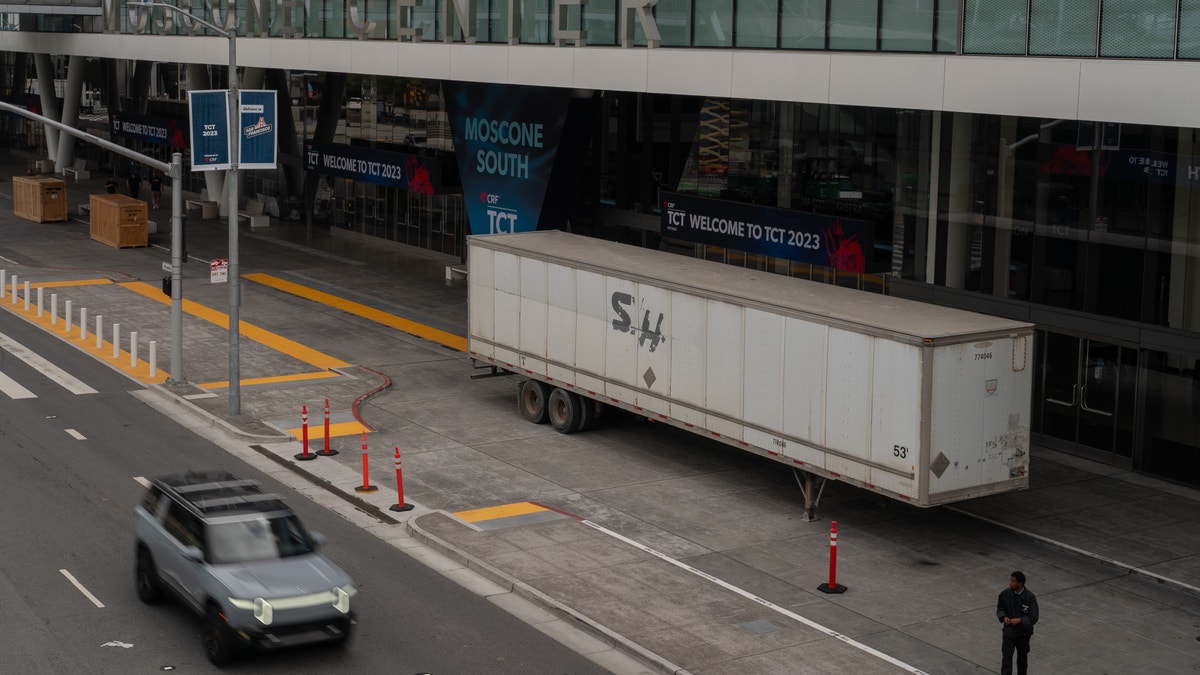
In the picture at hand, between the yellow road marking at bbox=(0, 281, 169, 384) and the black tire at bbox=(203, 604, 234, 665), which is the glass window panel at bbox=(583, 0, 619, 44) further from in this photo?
the black tire at bbox=(203, 604, 234, 665)

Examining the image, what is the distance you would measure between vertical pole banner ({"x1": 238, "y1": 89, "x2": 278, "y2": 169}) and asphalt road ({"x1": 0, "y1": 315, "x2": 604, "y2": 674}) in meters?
6.35

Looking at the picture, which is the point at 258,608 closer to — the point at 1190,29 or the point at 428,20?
the point at 1190,29

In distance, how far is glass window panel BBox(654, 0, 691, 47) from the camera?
1231 inches

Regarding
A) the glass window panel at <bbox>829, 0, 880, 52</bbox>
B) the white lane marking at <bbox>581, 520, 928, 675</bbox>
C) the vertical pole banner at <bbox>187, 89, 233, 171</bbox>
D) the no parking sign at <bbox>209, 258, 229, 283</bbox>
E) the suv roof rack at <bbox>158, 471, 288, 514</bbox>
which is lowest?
the white lane marking at <bbox>581, 520, 928, 675</bbox>

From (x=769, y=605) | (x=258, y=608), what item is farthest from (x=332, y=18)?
(x=258, y=608)

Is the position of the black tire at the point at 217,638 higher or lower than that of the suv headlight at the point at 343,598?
lower

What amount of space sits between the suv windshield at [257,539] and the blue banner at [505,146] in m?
22.7

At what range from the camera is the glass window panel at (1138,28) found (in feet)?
71.8

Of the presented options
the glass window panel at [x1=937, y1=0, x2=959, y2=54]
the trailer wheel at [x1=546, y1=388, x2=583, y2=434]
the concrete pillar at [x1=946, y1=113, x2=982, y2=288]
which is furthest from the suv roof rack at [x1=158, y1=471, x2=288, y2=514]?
the concrete pillar at [x1=946, y1=113, x2=982, y2=288]

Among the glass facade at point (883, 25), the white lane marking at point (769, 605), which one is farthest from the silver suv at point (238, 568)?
the glass facade at point (883, 25)

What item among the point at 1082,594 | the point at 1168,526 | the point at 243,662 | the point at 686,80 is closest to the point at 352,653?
the point at 243,662

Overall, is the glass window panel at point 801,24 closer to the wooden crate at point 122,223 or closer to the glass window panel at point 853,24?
the glass window panel at point 853,24

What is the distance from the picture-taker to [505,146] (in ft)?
138

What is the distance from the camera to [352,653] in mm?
18109
